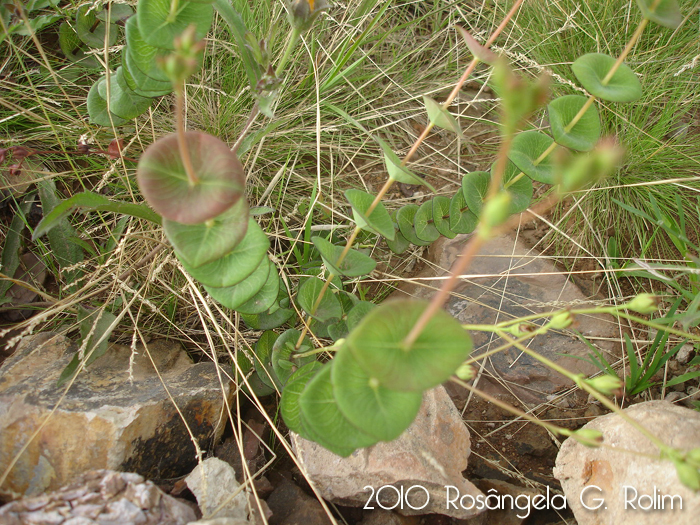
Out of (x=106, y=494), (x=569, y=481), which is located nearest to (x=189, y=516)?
(x=106, y=494)

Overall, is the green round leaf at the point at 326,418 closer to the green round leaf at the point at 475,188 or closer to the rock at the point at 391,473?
the rock at the point at 391,473

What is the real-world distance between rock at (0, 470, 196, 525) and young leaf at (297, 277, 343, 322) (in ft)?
1.69

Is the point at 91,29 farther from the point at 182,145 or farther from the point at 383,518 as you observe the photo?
the point at 383,518

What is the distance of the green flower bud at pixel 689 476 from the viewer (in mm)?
733

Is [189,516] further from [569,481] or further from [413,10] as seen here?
[413,10]

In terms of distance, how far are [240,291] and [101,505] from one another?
19.5 inches

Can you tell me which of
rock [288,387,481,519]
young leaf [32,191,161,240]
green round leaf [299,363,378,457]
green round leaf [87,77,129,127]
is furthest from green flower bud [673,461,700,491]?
green round leaf [87,77,129,127]

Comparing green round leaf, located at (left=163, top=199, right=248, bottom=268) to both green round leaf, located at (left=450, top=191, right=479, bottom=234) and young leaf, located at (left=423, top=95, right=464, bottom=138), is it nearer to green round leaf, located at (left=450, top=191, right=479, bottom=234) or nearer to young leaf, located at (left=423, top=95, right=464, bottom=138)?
young leaf, located at (left=423, top=95, right=464, bottom=138)

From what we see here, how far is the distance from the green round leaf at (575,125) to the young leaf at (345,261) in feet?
1.78

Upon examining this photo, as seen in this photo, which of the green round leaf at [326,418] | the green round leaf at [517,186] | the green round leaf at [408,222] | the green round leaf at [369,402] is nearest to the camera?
the green round leaf at [369,402]

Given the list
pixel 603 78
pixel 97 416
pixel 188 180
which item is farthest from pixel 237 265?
pixel 603 78

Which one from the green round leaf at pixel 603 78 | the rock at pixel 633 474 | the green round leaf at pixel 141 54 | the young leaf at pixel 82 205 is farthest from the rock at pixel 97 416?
the green round leaf at pixel 603 78

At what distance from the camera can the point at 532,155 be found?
1336 mm

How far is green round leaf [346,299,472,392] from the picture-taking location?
76cm
